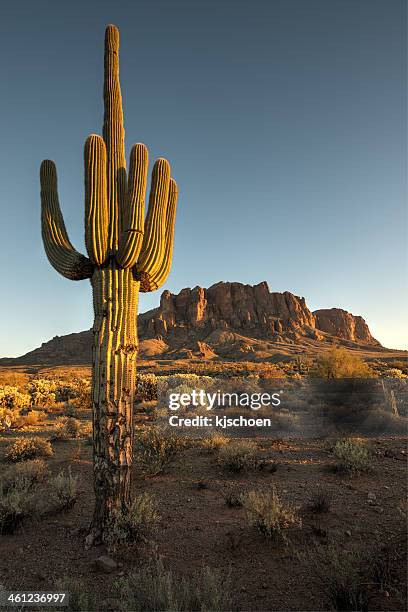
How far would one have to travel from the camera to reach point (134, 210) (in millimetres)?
5473

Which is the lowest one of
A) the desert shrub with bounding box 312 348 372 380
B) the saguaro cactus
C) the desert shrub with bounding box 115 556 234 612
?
the desert shrub with bounding box 115 556 234 612

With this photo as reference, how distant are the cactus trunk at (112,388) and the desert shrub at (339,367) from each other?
14118 millimetres

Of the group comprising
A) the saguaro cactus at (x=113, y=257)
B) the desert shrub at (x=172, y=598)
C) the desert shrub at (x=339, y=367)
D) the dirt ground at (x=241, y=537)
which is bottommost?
the dirt ground at (x=241, y=537)

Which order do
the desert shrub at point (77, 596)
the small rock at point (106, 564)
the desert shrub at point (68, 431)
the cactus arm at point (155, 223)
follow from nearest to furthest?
the desert shrub at point (77, 596), the small rock at point (106, 564), the cactus arm at point (155, 223), the desert shrub at point (68, 431)

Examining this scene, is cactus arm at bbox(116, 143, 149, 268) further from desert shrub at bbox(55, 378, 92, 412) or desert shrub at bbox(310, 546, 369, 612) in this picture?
desert shrub at bbox(55, 378, 92, 412)

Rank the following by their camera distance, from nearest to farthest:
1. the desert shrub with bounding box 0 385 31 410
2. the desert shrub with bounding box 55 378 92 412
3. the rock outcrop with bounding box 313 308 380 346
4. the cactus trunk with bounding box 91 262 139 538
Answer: the cactus trunk with bounding box 91 262 139 538 → the desert shrub with bounding box 0 385 31 410 → the desert shrub with bounding box 55 378 92 412 → the rock outcrop with bounding box 313 308 380 346

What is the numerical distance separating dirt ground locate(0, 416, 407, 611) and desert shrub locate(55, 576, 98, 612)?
18 cm

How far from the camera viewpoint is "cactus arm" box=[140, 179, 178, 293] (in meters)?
5.88

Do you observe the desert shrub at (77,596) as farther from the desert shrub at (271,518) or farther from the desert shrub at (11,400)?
the desert shrub at (11,400)

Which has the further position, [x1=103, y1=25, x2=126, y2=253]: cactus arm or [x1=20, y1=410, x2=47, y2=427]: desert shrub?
[x1=20, y1=410, x2=47, y2=427]: desert shrub

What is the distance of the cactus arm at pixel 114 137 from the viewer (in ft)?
18.5

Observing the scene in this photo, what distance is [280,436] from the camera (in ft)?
36.7

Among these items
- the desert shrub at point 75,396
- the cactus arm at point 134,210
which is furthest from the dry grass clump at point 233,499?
the desert shrub at point 75,396

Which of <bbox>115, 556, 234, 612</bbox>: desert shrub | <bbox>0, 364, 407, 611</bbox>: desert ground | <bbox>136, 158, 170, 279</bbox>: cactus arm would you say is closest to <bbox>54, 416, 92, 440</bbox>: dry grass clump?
<bbox>0, 364, 407, 611</bbox>: desert ground
